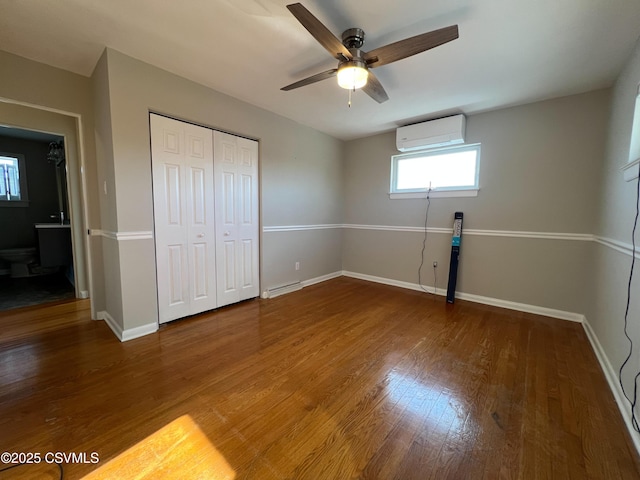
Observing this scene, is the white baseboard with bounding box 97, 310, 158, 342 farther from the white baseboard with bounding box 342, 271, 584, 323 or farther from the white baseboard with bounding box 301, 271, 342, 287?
the white baseboard with bounding box 342, 271, 584, 323

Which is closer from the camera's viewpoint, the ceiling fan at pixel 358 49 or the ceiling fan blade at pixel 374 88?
the ceiling fan at pixel 358 49

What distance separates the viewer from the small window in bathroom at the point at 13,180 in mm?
4359

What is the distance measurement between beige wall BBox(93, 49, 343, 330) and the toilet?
3.08 meters

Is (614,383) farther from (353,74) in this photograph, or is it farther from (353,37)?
(353,37)

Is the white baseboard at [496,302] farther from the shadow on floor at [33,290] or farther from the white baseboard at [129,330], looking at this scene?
the shadow on floor at [33,290]

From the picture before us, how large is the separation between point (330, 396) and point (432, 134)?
3343mm

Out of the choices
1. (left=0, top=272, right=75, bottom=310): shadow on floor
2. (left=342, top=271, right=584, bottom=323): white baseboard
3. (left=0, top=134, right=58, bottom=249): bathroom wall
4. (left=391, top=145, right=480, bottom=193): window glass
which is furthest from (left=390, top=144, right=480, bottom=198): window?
(left=0, top=134, right=58, bottom=249): bathroom wall

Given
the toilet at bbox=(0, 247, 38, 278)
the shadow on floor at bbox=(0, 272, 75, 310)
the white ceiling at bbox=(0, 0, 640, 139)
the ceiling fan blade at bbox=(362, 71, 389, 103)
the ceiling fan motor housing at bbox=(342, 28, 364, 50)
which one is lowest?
the shadow on floor at bbox=(0, 272, 75, 310)

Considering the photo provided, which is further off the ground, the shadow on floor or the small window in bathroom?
the small window in bathroom

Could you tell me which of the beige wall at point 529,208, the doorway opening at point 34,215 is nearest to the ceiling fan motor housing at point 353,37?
the beige wall at point 529,208

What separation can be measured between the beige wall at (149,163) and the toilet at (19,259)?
3.08 metres

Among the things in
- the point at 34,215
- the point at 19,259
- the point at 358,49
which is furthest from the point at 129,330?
the point at 34,215

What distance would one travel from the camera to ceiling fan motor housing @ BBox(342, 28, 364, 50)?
178 centimetres

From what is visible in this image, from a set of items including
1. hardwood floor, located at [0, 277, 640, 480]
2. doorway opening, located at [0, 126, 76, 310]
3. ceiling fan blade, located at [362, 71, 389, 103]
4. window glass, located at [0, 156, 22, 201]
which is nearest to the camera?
hardwood floor, located at [0, 277, 640, 480]
